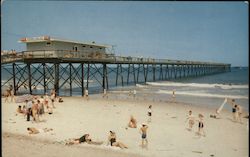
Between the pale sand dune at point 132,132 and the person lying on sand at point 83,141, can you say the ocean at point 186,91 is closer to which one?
the pale sand dune at point 132,132

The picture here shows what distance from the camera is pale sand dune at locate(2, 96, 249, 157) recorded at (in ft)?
36.4

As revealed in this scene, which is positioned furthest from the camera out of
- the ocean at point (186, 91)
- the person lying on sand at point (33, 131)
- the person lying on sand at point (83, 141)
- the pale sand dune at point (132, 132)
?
the ocean at point (186, 91)

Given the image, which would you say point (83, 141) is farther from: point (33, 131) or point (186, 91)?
point (186, 91)

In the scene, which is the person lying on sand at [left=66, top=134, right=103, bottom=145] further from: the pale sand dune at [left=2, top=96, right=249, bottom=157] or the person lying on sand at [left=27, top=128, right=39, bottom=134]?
the person lying on sand at [left=27, top=128, right=39, bottom=134]

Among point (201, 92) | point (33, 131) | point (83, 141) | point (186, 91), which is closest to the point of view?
point (83, 141)

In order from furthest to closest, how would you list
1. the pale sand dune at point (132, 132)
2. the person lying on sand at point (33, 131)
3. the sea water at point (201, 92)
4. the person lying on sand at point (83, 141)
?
the sea water at point (201, 92) < the person lying on sand at point (33, 131) < the person lying on sand at point (83, 141) < the pale sand dune at point (132, 132)

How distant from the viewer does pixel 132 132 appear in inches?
559

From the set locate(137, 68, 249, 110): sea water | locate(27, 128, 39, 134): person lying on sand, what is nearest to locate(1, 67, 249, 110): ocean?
locate(137, 68, 249, 110): sea water

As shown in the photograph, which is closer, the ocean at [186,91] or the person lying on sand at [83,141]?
the person lying on sand at [83,141]

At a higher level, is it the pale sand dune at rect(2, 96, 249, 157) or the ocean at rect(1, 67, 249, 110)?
the ocean at rect(1, 67, 249, 110)

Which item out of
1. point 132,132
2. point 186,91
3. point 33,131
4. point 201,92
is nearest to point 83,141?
point 33,131

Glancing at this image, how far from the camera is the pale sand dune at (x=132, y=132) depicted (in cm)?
1111

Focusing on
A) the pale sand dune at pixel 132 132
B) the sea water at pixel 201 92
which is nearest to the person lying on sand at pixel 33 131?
the pale sand dune at pixel 132 132

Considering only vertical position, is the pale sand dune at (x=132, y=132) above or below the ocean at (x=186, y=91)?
below
